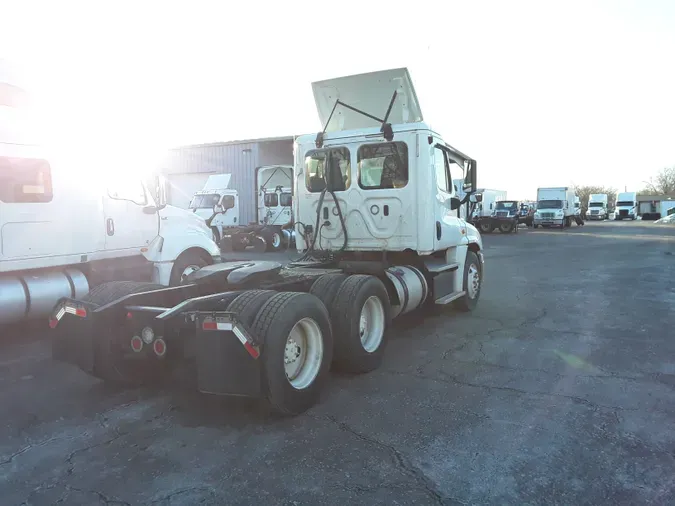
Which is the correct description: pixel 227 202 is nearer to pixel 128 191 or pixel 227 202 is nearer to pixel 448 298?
pixel 128 191

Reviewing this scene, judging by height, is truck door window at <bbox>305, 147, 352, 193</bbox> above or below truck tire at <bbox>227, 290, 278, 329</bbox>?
above

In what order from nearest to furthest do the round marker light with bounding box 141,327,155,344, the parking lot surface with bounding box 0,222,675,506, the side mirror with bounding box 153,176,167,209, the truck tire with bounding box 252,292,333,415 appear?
the parking lot surface with bounding box 0,222,675,506, the truck tire with bounding box 252,292,333,415, the round marker light with bounding box 141,327,155,344, the side mirror with bounding box 153,176,167,209

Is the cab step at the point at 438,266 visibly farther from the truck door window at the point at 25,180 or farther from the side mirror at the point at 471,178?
the truck door window at the point at 25,180

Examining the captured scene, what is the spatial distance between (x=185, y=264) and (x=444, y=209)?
168 inches

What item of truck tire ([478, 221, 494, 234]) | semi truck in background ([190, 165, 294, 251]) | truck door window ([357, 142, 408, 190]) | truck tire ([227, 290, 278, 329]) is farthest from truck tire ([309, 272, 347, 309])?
truck tire ([478, 221, 494, 234])

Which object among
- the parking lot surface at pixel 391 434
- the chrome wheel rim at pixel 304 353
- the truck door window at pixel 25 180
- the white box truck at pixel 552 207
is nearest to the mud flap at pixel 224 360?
the parking lot surface at pixel 391 434

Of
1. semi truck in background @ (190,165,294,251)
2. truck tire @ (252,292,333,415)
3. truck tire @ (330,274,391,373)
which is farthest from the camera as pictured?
semi truck in background @ (190,165,294,251)

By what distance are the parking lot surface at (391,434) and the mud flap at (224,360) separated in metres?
0.36

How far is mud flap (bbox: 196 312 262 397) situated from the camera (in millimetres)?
3738

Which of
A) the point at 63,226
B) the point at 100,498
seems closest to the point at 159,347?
the point at 100,498

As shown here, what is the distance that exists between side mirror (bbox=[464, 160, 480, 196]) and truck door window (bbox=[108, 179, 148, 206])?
4.93 m

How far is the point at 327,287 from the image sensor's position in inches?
208

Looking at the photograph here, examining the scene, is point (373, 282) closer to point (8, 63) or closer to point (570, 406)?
point (570, 406)

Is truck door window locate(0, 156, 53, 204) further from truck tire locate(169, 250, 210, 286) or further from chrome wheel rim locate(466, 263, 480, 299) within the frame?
chrome wheel rim locate(466, 263, 480, 299)
